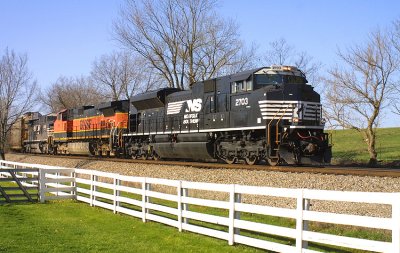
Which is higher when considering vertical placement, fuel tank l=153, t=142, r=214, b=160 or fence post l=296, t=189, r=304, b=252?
fuel tank l=153, t=142, r=214, b=160

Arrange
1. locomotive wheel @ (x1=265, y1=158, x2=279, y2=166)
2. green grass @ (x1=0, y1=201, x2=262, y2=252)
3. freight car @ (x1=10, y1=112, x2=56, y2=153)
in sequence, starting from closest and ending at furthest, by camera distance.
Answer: green grass @ (x1=0, y1=201, x2=262, y2=252)
locomotive wheel @ (x1=265, y1=158, x2=279, y2=166)
freight car @ (x1=10, y1=112, x2=56, y2=153)

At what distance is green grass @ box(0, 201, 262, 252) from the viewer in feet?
26.3

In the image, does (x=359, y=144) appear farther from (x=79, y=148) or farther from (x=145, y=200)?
(x=145, y=200)

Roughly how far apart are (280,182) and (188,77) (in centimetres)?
2239

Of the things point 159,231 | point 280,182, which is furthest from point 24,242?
point 280,182

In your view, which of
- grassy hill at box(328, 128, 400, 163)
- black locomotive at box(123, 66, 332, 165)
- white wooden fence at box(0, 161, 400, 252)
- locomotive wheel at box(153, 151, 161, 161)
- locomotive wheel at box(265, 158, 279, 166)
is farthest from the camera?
grassy hill at box(328, 128, 400, 163)

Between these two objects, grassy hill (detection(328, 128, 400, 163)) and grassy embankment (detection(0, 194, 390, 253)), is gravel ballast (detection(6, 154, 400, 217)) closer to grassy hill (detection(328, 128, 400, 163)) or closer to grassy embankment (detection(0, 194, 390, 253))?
grassy embankment (detection(0, 194, 390, 253))

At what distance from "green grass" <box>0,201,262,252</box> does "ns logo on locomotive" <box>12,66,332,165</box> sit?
24.0 feet

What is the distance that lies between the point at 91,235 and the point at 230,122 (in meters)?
10.7

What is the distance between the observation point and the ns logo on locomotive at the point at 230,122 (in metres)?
17.1

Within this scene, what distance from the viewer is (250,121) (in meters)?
→ 18.0

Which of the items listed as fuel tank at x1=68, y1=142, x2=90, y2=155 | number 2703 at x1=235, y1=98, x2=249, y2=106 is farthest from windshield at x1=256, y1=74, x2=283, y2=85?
fuel tank at x1=68, y1=142, x2=90, y2=155

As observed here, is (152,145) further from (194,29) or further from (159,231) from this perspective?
(159,231)

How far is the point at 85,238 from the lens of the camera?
8883mm
